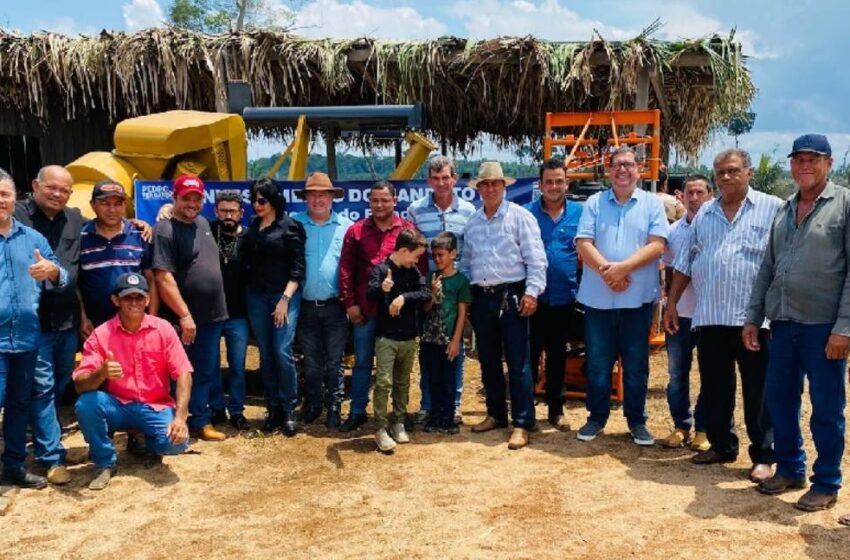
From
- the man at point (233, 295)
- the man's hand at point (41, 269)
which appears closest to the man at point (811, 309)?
the man at point (233, 295)

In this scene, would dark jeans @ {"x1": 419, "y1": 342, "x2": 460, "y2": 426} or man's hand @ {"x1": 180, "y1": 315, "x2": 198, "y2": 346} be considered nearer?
man's hand @ {"x1": 180, "y1": 315, "x2": 198, "y2": 346}

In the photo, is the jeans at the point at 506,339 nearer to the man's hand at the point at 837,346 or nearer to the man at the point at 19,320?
the man's hand at the point at 837,346

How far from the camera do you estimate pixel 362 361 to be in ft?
16.0

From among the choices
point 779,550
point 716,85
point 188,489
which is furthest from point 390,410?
point 716,85

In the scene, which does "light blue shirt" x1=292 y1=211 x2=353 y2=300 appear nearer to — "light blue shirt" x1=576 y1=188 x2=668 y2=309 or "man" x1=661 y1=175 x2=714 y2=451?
"light blue shirt" x1=576 y1=188 x2=668 y2=309

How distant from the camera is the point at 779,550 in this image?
3.18 m

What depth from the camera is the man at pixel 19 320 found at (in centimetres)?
381

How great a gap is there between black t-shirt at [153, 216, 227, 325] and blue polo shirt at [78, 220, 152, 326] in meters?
0.13

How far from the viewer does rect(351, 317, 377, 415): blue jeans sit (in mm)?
4809

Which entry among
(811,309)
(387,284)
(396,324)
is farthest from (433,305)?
(811,309)

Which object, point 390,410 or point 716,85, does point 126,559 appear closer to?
point 390,410

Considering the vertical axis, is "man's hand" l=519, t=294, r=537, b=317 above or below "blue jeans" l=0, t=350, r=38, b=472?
above

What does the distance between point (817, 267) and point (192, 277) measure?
135 inches

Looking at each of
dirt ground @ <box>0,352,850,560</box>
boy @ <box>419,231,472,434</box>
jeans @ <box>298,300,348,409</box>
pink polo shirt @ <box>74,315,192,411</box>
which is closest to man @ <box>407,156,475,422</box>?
boy @ <box>419,231,472,434</box>
